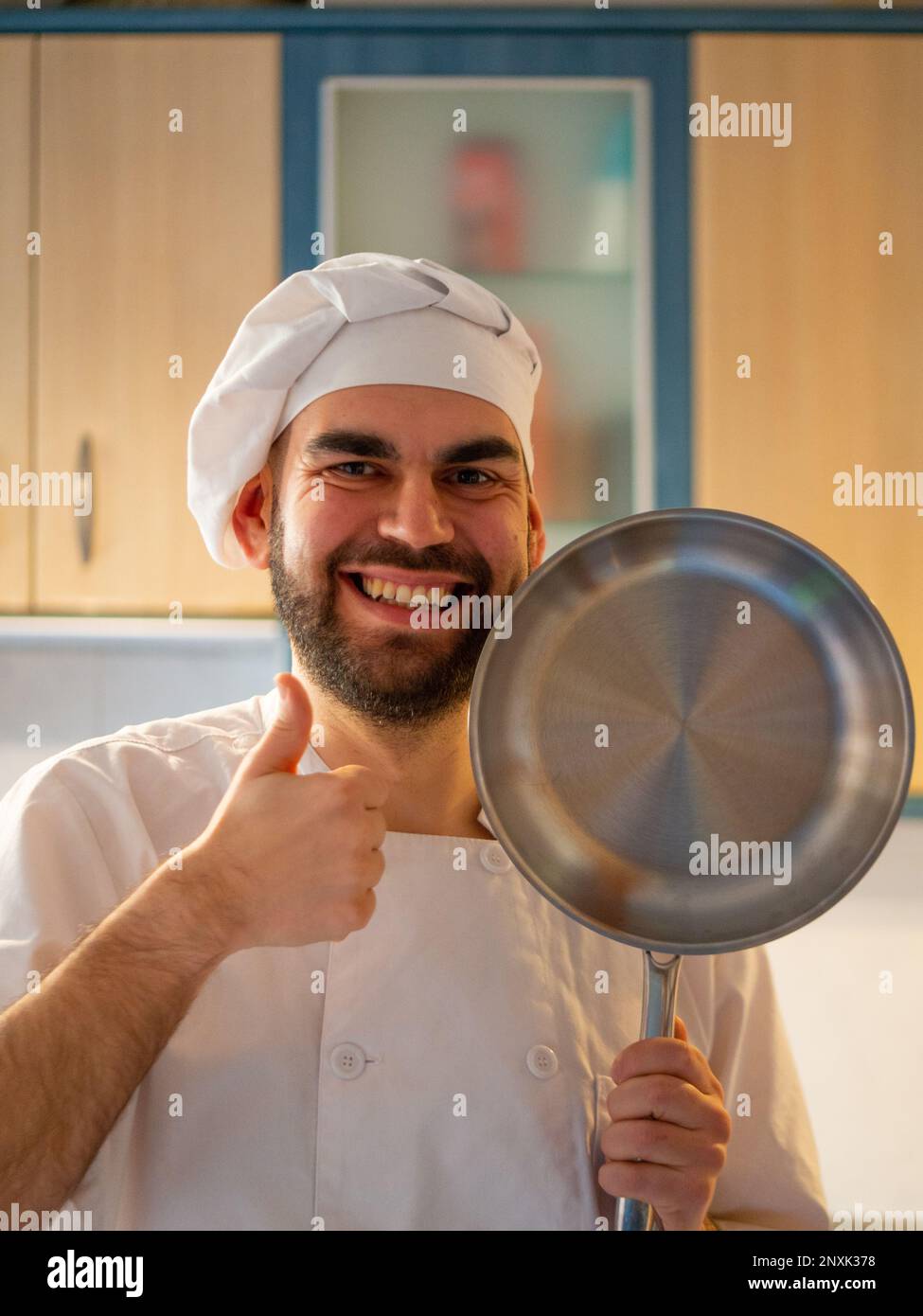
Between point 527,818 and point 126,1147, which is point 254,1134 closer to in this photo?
point 126,1147

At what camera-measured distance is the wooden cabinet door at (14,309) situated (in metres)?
1.31

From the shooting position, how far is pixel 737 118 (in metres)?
1.31

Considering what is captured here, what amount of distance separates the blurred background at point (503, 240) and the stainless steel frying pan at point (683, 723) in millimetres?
687

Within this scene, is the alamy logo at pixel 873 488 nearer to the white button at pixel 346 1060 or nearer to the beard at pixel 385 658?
the beard at pixel 385 658

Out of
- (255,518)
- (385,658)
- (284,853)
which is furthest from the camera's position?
(255,518)

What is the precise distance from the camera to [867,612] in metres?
0.63

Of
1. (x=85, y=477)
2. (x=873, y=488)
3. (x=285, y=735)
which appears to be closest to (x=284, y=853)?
(x=285, y=735)

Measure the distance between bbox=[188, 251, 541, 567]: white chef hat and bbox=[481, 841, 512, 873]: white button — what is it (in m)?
0.29

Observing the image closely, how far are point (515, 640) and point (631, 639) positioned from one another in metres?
0.06

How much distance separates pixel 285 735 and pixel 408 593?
8.1 inches

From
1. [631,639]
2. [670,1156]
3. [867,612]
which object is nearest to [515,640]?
[631,639]
